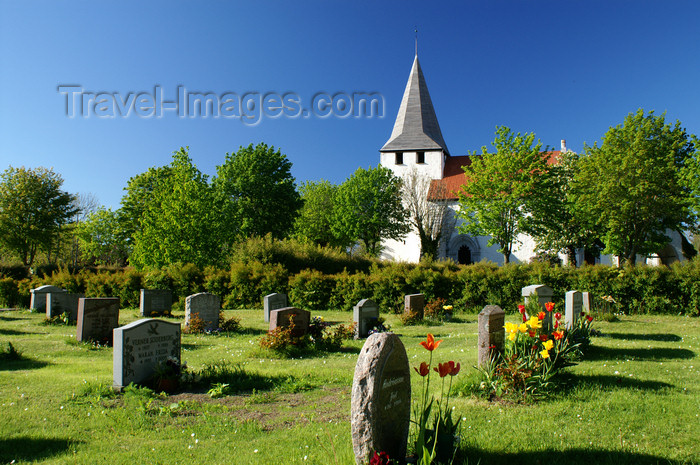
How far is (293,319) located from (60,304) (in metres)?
9.78

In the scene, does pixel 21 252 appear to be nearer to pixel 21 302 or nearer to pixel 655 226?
pixel 21 302

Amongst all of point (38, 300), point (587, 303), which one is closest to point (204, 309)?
point (38, 300)

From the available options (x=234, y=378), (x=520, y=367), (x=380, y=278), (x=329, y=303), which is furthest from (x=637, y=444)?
(x=329, y=303)

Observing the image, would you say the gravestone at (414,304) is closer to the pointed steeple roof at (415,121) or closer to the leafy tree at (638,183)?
the leafy tree at (638,183)

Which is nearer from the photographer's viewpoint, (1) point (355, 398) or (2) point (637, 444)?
(1) point (355, 398)

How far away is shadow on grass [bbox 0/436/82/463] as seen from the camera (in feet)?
13.8

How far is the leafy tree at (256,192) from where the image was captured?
34.6 m

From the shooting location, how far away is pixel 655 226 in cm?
2872

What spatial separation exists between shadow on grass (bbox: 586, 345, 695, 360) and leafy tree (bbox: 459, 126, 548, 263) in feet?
77.3

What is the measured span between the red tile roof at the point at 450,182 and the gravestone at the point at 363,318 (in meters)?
31.0

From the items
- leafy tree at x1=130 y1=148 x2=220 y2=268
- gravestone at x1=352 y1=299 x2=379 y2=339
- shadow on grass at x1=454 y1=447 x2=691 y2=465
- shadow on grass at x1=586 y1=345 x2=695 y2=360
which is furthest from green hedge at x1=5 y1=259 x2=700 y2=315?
shadow on grass at x1=454 y1=447 x2=691 y2=465

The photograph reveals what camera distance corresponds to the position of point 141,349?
6.90 meters

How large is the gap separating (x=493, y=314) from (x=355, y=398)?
3.92 m

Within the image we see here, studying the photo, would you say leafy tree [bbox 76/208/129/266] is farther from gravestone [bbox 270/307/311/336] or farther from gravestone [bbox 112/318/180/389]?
gravestone [bbox 112/318/180/389]
